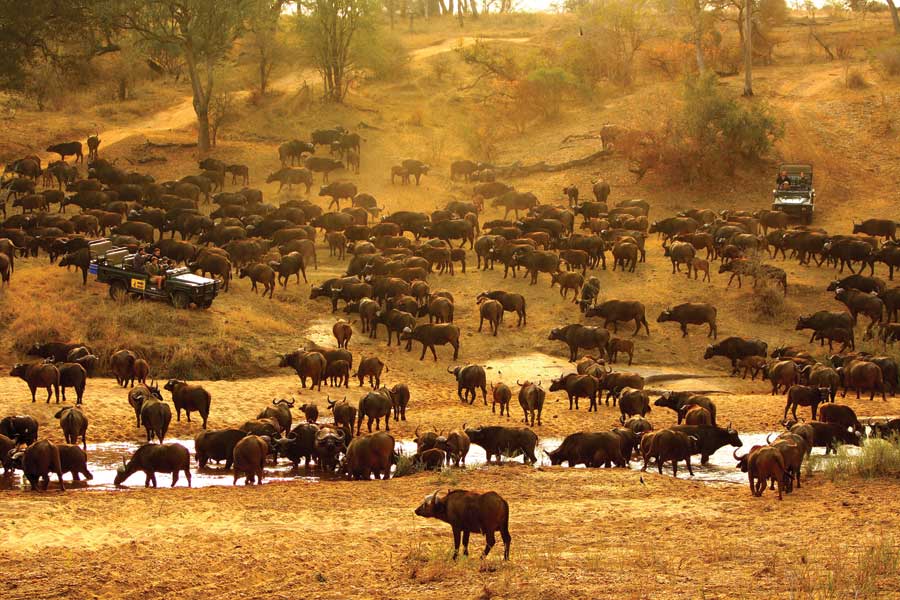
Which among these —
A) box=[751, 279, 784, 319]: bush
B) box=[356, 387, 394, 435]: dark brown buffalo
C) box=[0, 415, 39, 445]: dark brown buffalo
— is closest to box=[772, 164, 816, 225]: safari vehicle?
box=[751, 279, 784, 319]: bush

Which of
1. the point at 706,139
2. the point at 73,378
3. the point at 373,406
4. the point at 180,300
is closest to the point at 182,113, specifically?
the point at 706,139

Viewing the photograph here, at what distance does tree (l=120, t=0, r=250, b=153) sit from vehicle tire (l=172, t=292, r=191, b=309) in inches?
889

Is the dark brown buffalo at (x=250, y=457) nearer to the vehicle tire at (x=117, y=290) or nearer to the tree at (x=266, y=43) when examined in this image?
the vehicle tire at (x=117, y=290)

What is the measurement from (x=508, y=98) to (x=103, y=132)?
20553 mm

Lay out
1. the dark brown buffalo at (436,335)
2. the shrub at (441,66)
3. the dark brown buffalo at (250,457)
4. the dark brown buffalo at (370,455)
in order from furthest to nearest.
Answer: the shrub at (441,66) < the dark brown buffalo at (436,335) < the dark brown buffalo at (370,455) < the dark brown buffalo at (250,457)

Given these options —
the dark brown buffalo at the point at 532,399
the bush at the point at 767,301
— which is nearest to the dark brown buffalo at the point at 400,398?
the dark brown buffalo at the point at 532,399

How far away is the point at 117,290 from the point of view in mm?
26547

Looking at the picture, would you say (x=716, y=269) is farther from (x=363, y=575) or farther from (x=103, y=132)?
(x=103, y=132)

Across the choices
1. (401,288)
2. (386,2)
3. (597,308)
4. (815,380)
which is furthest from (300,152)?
(386,2)

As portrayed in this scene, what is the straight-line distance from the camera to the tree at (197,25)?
45594mm

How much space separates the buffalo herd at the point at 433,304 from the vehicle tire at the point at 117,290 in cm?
186

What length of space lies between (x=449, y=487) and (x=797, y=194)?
27.1 meters

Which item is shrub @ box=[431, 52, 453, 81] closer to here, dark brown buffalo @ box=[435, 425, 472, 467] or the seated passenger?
the seated passenger

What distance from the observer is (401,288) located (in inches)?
1131
